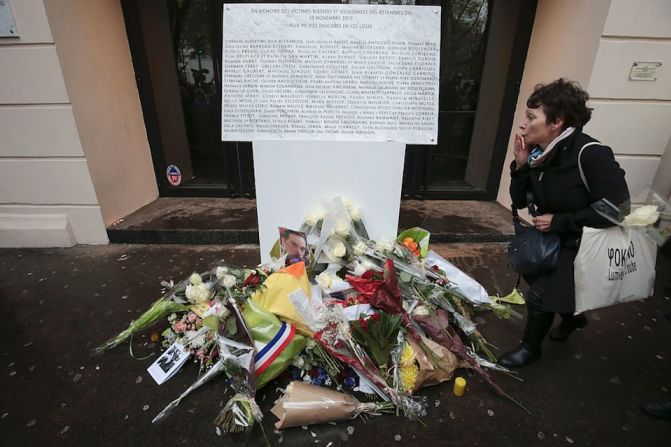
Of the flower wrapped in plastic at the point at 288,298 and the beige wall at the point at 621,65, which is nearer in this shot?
the flower wrapped in plastic at the point at 288,298

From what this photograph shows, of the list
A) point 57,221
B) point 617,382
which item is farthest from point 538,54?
point 57,221

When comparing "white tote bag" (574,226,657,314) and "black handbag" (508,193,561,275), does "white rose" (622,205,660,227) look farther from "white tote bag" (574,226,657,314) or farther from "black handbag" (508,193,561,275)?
"black handbag" (508,193,561,275)

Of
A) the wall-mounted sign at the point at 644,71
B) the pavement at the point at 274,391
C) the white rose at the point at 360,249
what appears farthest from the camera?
the wall-mounted sign at the point at 644,71

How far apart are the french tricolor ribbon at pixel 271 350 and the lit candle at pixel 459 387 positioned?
0.95 metres

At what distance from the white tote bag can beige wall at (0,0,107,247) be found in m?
4.11

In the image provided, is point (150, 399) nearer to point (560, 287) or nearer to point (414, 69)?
point (560, 287)

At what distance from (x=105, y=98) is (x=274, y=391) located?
345 cm

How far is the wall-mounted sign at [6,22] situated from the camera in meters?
2.88

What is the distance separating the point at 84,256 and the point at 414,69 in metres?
3.50

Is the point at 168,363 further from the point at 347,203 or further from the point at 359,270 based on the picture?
the point at 347,203

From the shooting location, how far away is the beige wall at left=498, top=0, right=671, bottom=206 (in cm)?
280

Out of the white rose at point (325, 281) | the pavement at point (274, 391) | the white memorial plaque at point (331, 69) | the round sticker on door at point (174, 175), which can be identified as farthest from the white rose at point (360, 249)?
the round sticker on door at point (174, 175)

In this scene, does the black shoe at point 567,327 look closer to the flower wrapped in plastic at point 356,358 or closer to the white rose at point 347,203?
the flower wrapped in plastic at point 356,358

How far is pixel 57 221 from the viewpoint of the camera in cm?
355
